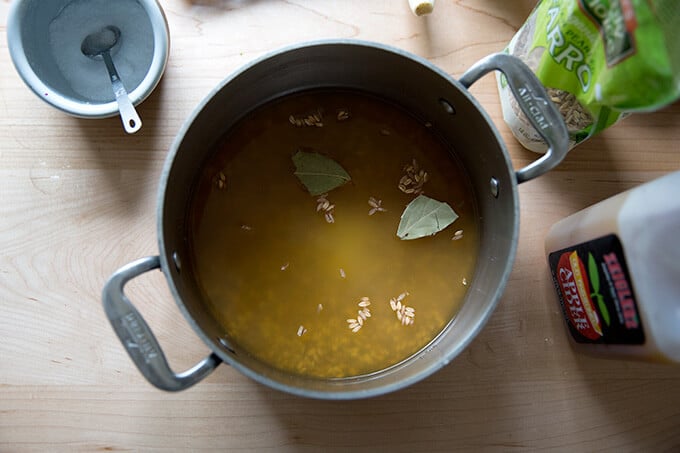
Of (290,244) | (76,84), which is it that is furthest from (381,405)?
(76,84)

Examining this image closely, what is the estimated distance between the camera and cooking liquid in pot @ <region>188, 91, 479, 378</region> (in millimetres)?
656

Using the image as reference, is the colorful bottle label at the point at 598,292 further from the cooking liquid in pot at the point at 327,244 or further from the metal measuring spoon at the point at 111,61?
the metal measuring spoon at the point at 111,61

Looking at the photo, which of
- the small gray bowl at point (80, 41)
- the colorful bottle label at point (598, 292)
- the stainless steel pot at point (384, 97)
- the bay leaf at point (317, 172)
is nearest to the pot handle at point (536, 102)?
the stainless steel pot at point (384, 97)

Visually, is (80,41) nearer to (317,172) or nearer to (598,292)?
(317,172)

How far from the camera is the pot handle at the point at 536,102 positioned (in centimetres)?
52

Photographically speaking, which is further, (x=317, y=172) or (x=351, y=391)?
(x=317, y=172)

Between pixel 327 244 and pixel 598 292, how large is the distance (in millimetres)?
309

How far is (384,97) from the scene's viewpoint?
2.29ft

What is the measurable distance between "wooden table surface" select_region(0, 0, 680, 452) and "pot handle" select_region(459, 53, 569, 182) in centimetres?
15

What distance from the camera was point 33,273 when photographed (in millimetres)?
658

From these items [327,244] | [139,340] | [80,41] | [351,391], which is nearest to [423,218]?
[327,244]

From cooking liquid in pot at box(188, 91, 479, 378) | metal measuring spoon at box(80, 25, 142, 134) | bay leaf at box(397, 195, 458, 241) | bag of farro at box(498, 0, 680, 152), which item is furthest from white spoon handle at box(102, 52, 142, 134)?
bag of farro at box(498, 0, 680, 152)

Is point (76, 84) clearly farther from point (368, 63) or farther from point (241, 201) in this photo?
point (368, 63)

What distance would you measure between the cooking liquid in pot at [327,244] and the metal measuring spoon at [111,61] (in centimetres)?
11
